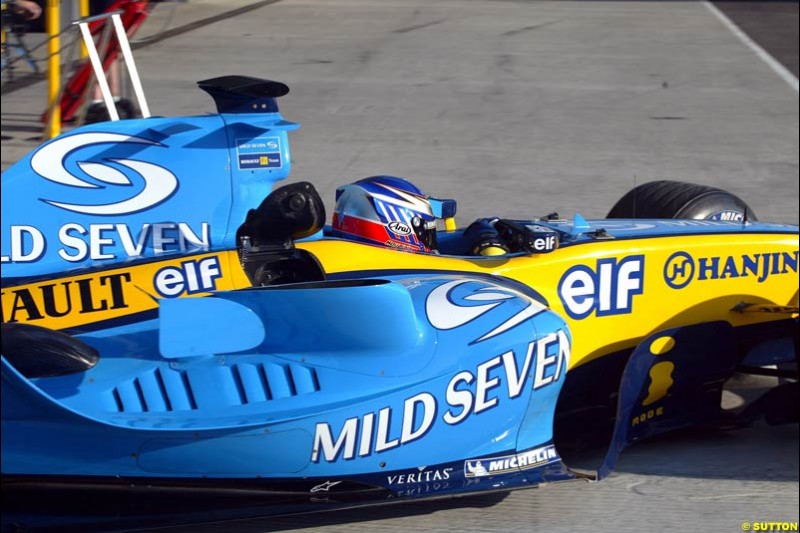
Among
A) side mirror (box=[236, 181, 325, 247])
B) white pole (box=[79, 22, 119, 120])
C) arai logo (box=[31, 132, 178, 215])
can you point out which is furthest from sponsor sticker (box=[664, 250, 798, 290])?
white pole (box=[79, 22, 119, 120])

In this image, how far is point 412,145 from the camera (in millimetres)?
8508

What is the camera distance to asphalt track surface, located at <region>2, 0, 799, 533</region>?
12.7ft

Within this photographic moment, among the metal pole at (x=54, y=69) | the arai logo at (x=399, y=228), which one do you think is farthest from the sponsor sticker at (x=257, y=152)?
the metal pole at (x=54, y=69)

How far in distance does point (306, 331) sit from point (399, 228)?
798mm

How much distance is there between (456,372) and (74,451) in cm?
122

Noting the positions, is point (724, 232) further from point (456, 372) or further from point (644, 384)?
point (456, 372)

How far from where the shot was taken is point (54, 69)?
7.86 m

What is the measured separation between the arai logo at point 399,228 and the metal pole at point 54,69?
3221 millimetres

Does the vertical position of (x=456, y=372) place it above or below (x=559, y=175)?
below

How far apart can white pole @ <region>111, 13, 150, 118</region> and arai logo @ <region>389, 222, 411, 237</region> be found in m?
1.73

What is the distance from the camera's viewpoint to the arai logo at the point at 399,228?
13.9 feet

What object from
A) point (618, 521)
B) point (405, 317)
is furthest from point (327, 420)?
point (618, 521)

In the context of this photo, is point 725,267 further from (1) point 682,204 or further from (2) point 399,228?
(2) point 399,228

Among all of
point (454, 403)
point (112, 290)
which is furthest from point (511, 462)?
point (112, 290)
